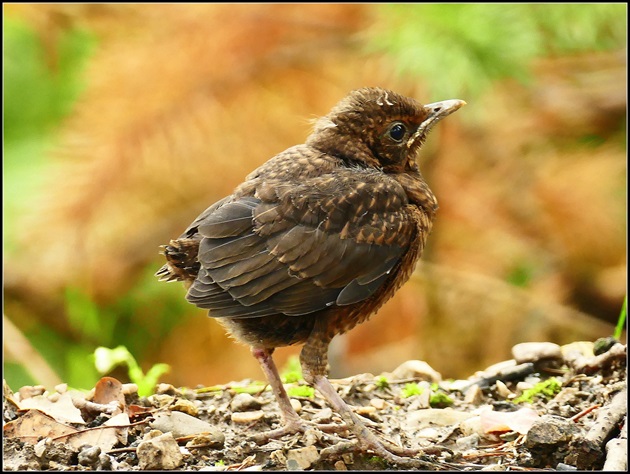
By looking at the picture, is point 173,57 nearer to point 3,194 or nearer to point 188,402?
point 3,194

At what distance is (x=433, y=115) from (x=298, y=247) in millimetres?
764

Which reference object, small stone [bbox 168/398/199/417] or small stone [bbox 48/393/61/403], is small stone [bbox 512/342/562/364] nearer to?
small stone [bbox 168/398/199/417]

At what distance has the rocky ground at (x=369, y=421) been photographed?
7.91 ft

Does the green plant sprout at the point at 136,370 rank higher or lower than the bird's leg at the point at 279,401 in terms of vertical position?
higher

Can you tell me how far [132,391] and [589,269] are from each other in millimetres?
3329

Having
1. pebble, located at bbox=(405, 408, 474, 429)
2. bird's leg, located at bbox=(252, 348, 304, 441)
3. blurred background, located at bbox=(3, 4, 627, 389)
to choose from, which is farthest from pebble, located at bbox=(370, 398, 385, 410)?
blurred background, located at bbox=(3, 4, 627, 389)

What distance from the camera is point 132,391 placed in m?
2.91

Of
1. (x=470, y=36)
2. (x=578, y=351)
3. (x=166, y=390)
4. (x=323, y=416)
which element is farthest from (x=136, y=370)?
(x=470, y=36)

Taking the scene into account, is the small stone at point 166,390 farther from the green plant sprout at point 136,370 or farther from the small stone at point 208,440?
the small stone at point 208,440

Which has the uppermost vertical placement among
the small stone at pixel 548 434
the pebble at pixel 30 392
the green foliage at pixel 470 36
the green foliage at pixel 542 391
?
the green foliage at pixel 470 36

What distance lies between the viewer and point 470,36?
14.2 ft

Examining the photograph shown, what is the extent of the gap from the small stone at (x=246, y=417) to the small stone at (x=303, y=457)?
1.39 feet

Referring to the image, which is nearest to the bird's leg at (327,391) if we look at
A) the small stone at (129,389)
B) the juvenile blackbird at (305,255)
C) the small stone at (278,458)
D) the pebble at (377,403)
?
the juvenile blackbird at (305,255)

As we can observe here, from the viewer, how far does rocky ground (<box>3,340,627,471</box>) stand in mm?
2410
